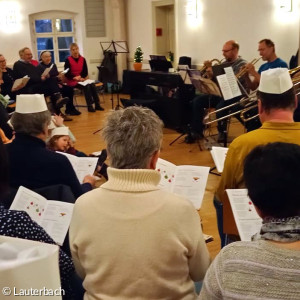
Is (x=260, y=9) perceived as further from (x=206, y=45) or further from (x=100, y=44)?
(x=100, y=44)

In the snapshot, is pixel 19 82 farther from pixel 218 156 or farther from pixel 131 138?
pixel 131 138

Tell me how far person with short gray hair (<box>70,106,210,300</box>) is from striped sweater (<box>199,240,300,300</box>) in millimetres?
369

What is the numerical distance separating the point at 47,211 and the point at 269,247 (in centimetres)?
125

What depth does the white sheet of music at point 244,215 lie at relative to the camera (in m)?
1.88

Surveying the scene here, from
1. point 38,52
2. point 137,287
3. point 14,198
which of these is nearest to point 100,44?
point 38,52

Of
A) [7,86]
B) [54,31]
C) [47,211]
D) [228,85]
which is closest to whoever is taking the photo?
[47,211]

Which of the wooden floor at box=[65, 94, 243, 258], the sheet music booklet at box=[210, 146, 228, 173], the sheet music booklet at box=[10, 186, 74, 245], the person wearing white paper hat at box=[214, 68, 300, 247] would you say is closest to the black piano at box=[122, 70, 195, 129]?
the wooden floor at box=[65, 94, 243, 258]

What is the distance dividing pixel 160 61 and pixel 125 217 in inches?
250

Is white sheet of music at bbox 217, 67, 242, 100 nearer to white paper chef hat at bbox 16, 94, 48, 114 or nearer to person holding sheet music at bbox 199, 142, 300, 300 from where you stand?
white paper chef hat at bbox 16, 94, 48, 114

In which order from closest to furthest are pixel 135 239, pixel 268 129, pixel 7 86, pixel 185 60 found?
pixel 135 239 < pixel 268 129 < pixel 7 86 < pixel 185 60

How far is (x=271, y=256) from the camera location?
1.08 m

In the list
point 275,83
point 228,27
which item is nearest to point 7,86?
point 228,27

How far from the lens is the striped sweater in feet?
3.46

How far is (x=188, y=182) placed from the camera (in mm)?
2305
